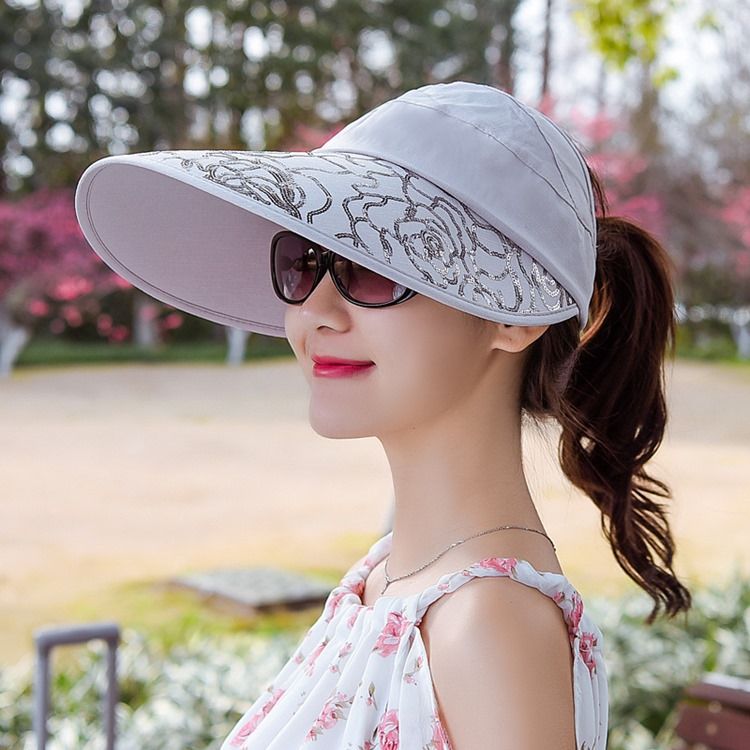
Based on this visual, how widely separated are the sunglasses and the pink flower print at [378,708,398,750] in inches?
12.4

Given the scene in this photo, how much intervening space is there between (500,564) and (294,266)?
0.99ft

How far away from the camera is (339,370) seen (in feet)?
3.16

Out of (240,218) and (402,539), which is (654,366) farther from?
(240,218)

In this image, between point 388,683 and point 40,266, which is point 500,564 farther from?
point 40,266

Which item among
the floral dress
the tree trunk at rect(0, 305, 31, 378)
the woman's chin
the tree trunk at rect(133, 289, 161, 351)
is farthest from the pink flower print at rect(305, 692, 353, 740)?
the tree trunk at rect(133, 289, 161, 351)

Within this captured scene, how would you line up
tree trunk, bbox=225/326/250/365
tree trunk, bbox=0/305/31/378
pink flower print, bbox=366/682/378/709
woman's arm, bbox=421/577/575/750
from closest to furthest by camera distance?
woman's arm, bbox=421/577/575/750, pink flower print, bbox=366/682/378/709, tree trunk, bbox=0/305/31/378, tree trunk, bbox=225/326/250/365

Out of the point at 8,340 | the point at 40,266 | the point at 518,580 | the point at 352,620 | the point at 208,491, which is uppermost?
the point at 518,580

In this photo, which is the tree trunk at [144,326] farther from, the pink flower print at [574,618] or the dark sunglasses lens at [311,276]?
the pink flower print at [574,618]

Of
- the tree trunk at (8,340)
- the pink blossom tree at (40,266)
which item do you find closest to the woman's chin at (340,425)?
the pink blossom tree at (40,266)

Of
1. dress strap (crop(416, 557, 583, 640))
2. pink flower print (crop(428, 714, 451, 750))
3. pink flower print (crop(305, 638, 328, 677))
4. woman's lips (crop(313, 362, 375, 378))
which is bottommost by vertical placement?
pink flower print (crop(305, 638, 328, 677))

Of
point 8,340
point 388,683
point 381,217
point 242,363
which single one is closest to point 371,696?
point 388,683

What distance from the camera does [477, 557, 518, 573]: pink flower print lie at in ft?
2.97

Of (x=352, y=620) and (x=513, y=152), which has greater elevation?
(x=513, y=152)

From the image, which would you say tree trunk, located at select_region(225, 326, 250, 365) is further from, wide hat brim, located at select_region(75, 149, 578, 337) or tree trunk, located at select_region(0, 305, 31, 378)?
wide hat brim, located at select_region(75, 149, 578, 337)
